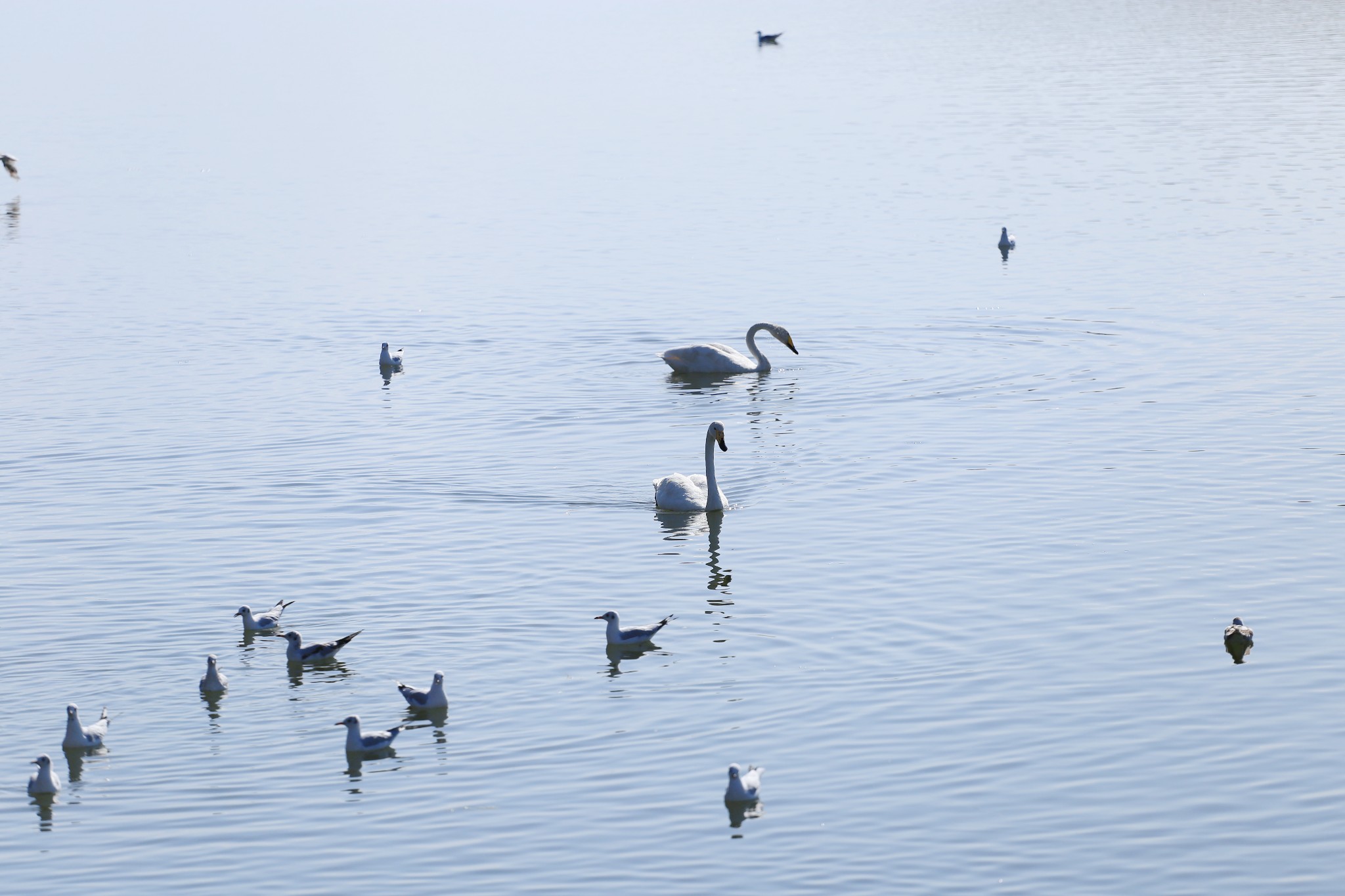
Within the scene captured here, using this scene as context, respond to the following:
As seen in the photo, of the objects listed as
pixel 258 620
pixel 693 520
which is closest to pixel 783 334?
pixel 693 520

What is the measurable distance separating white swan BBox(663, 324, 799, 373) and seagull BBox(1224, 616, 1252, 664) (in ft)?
52.7

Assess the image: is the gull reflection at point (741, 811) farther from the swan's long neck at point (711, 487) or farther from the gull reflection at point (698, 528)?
the swan's long neck at point (711, 487)

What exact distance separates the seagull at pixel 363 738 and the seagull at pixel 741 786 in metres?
3.30

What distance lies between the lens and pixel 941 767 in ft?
53.4

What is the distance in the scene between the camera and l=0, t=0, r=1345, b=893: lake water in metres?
15.5

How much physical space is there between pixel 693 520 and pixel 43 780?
10659 mm

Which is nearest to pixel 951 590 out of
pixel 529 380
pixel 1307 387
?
pixel 1307 387

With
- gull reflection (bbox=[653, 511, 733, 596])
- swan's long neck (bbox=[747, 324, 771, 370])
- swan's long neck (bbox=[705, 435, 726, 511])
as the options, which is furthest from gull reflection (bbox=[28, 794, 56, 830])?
swan's long neck (bbox=[747, 324, 771, 370])

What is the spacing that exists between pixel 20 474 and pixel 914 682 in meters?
15.5

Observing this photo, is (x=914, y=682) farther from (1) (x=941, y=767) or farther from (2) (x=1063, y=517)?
(2) (x=1063, y=517)

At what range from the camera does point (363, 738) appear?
55.3ft

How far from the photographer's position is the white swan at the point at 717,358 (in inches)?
1328

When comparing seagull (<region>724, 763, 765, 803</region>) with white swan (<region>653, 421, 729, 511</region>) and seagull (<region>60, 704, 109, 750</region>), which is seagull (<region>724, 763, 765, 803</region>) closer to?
seagull (<region>60, 704, 109, 750</region>)

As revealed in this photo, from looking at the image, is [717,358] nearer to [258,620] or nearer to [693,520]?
[693,520]
